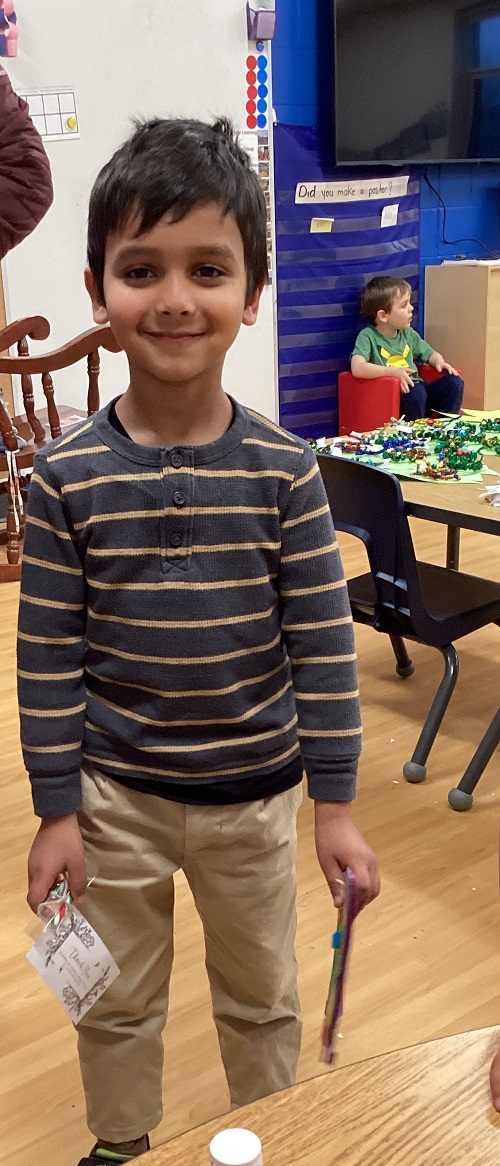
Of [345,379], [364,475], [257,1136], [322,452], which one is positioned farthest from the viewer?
[345,379]

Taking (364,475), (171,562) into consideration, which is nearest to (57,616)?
(171,562)

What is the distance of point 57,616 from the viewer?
43.2 inches

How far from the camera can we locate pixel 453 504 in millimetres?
2266

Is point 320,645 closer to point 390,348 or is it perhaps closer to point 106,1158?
point 106,1158

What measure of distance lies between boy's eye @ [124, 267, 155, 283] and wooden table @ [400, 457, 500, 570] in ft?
4.02

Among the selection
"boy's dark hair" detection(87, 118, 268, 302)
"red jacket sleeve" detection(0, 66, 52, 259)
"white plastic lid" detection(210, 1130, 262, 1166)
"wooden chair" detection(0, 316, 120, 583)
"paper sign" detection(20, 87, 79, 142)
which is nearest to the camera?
"white plastic lid" detection(210, 1130, 262, 1166)

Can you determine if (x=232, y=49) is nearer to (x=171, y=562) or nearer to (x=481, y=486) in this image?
(x=481, y=486)

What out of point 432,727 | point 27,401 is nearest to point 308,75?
point 27,401

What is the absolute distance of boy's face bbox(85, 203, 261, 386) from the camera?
3.28 feet

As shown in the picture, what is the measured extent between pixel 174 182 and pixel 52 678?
0.48m

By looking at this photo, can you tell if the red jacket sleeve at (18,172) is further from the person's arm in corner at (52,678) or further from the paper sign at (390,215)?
the paper sign at (390,215)

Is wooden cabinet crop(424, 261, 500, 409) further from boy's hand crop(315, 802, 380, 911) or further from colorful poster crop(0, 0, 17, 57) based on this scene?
boy's hand crop(315, 802, 380, 911)

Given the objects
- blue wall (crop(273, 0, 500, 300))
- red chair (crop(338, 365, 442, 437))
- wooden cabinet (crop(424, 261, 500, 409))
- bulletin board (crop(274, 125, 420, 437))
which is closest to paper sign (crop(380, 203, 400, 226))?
bulletin board (crop(274, 125, 420, 437))

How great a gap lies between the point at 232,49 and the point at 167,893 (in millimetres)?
4538
